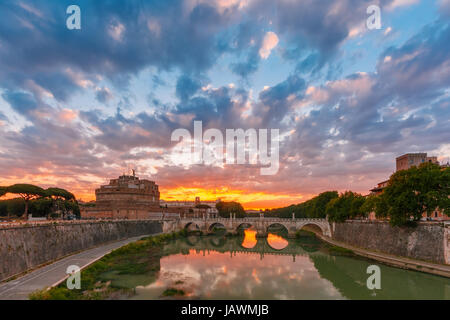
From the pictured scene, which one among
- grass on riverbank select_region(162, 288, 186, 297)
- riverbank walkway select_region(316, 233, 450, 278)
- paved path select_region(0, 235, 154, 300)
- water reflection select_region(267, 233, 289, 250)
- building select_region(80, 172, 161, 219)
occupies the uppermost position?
building select_region(80, 172, 161, 219)

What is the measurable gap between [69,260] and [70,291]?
11.4m

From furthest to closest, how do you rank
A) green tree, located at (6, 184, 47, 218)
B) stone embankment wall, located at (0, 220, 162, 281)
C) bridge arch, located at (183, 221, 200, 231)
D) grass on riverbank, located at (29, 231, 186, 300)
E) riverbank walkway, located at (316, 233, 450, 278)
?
bridge arch, located at (183, 221, 200, 231), green tree, located at (6, 184, 47, 218), riverbank walkway, located at (316, 233, 450, 278), stone embankment wall, located at (0, 220, 162, 281), grass on riverbank, located at (29, 231, 186, 300)

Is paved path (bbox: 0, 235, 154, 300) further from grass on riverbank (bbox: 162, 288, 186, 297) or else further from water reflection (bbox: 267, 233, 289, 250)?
water reflection (bbox: 267, 233, 289, 250)

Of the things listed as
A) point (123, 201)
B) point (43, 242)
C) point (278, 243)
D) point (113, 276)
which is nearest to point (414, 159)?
point (278, 243)

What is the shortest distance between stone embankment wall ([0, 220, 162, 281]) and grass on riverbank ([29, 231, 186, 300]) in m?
4.44

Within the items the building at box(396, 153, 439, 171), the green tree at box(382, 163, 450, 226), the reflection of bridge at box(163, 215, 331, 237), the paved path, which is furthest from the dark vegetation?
the building at box(396, 153, 439, 171)

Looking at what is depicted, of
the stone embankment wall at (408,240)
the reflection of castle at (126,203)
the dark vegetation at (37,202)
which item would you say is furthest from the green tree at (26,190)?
the stone embankment wall at (408,240)

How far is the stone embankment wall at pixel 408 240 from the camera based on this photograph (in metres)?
27.4

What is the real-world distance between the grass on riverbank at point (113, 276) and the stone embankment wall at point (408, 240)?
2771 centimetres

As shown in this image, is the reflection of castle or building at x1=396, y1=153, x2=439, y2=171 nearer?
building at x1=396, y1=153, x2=439, y2=171

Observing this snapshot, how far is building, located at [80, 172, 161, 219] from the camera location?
79.9 meters
